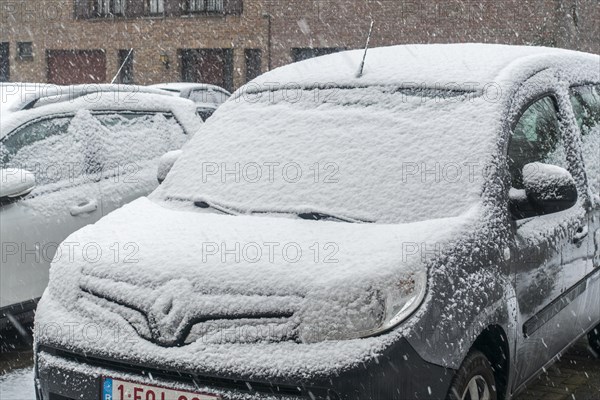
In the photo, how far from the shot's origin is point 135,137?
20.7ft

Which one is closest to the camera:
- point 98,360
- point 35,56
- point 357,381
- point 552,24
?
point 357,381

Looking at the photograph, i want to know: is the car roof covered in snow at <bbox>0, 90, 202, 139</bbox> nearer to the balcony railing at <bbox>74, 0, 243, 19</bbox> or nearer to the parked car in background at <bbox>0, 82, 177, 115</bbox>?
the parked car in background at <bbox>0, 82, 177, 115</bbox>

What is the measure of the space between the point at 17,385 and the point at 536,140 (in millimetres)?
3031

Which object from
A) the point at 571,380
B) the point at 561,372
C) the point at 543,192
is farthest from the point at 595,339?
the point at 543,192

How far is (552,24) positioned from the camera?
22.9 meters

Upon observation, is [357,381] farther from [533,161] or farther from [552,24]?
[552,24]

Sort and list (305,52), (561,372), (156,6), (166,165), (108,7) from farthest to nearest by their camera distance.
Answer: (108,7)
(156,6)
(305,52)
(561,372)
(166,165)

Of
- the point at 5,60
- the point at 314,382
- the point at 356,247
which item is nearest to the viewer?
the point at 314,382

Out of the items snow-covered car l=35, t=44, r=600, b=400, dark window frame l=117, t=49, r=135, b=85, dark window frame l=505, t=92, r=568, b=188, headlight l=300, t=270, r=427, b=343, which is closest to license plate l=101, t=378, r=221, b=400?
snow-covered car l=35, t=44, r=600, b=400

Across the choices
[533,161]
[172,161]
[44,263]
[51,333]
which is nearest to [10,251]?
[44,263]

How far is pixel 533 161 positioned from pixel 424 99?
58cm

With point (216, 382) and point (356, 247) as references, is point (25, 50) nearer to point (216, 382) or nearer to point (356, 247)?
point (356, 247)

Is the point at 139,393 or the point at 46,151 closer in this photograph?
the point at 139,393

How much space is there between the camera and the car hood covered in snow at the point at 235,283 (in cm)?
312
